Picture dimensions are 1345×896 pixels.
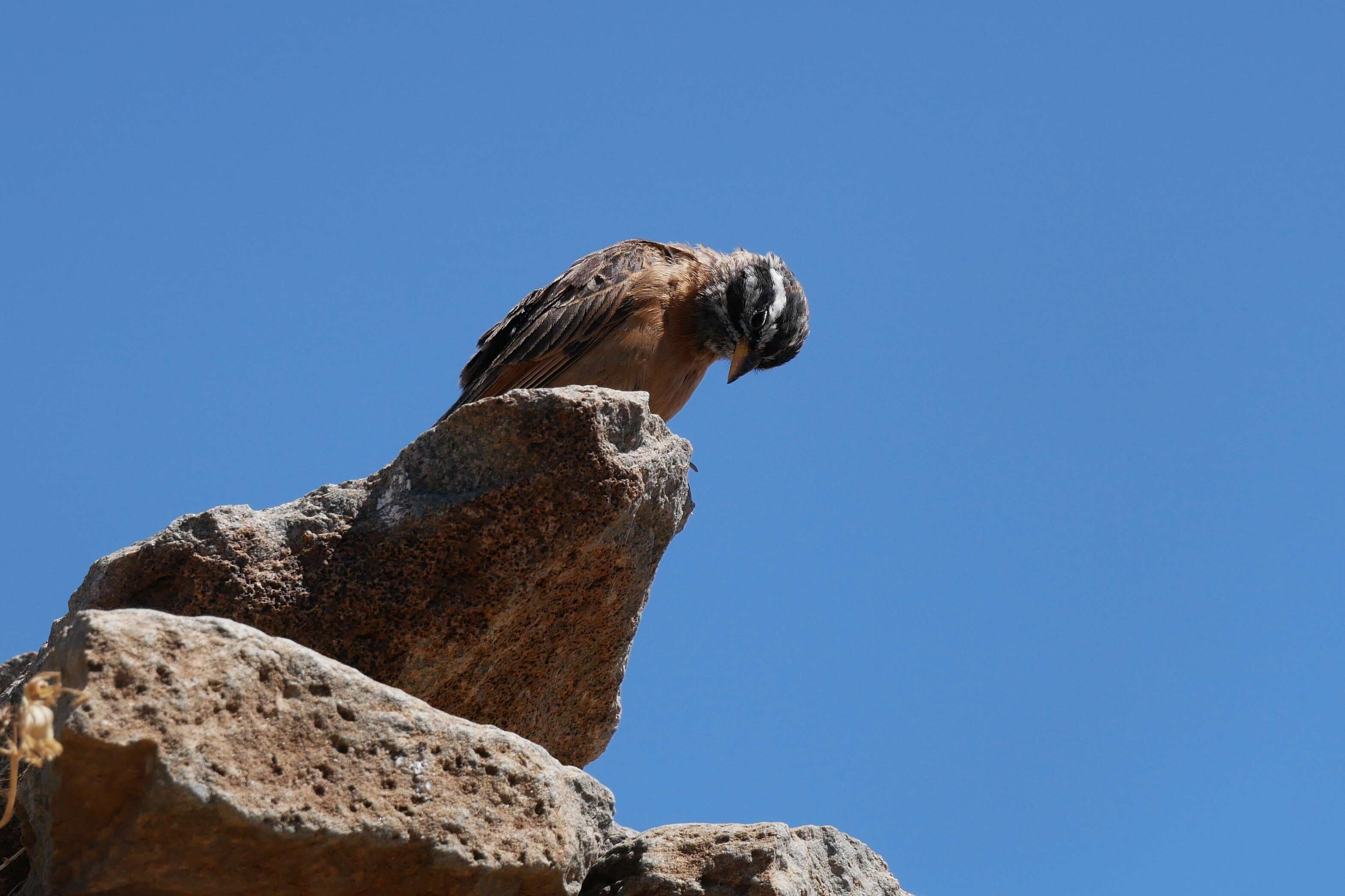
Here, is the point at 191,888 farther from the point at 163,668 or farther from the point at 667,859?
the point at 667,859

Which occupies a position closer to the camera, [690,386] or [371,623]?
[371,623]

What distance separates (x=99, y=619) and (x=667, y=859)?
2.09 m

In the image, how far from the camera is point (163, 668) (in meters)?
3.14

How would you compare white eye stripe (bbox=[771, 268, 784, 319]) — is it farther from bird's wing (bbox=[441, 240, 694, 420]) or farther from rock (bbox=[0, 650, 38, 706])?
rock (bbox=[0, 650, 38, 706])

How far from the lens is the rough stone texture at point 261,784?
3.07 m

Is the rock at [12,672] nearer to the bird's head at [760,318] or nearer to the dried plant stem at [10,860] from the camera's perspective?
the dried plant stem at [10,860]

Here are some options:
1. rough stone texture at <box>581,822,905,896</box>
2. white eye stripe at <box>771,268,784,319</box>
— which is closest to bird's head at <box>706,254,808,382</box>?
white eye stripe at <box>771,268,784,319</box>

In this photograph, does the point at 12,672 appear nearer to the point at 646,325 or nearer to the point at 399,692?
the point at 399,692

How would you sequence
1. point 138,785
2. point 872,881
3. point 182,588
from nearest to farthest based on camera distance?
point 138,785, point 182,588, point 872,881

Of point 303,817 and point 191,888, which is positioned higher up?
point 303,817

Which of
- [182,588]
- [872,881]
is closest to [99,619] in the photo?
[182,588]

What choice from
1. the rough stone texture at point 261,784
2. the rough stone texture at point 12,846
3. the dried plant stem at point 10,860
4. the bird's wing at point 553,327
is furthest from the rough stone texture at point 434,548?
the bird's wing at point 553,327

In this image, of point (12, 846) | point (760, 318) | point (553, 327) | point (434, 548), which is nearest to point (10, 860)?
point (12, 846)

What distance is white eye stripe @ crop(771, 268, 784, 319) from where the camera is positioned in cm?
827
